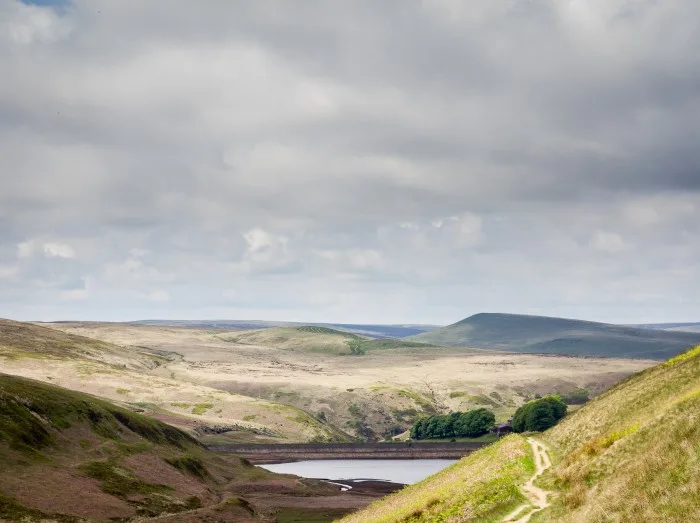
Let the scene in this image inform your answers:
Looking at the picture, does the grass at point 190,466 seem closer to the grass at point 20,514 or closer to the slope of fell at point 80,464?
the slope of fell at point 80,464

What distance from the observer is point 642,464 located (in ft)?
121

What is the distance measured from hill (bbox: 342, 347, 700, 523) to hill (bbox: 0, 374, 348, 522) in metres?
46.9

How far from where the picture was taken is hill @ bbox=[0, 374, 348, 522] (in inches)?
3435

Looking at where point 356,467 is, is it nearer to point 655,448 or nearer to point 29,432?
point 29,432

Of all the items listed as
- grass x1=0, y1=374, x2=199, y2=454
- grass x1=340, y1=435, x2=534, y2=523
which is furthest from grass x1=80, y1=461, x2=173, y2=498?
grass x1=340, y1=435, x2=534, y2=523

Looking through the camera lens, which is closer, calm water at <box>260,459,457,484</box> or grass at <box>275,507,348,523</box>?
Result: grass at <box>275,507,348,523</box>

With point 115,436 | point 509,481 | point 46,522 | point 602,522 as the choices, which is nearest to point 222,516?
point 46,522

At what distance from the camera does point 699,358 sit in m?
52.5

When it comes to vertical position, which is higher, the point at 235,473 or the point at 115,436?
the point at 115,436

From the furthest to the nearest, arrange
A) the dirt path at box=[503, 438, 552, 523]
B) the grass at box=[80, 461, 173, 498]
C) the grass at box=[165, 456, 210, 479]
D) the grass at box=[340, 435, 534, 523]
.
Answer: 1. the grass at box=[165, 456, 210, 479]
2. the grass at box=[80, 461, 173, 498]
3. the grass at box=[340, 435, 534, 523]
4. the dirt path at box=[503, 438, 552, 523]

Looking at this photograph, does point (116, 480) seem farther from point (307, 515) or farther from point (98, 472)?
point (307, 515)

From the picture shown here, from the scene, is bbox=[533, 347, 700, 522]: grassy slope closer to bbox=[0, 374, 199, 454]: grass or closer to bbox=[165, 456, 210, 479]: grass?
bbox=[0, 374, 199, 454]: grass

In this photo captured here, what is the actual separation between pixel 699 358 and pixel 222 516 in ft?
226

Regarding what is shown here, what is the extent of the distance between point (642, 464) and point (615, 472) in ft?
7.86
